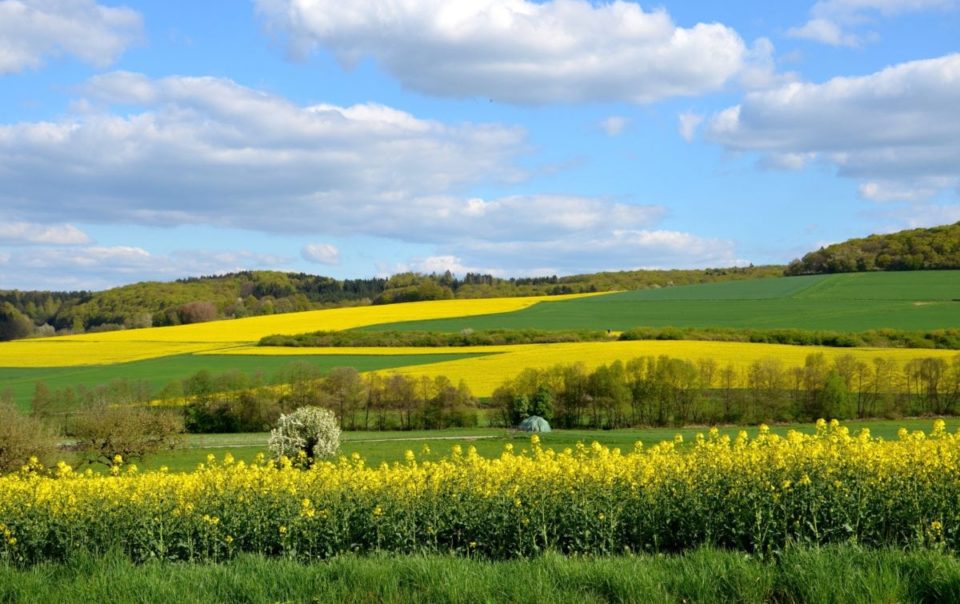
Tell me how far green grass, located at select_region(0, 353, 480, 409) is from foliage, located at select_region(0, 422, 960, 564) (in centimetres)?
4925

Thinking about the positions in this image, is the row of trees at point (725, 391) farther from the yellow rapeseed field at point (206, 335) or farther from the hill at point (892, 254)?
the hill at point (892, 254)

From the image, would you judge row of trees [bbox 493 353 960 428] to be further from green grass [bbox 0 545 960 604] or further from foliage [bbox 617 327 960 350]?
green grass [bbox 0 545 960 604]

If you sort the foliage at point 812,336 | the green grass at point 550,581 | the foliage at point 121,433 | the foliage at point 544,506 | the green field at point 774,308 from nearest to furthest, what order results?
the green grass at point 550,581 < the foliage at point 544,506 < the foliage at point 121,433 < the foliage at point 812,336 < the green field at point 774,308

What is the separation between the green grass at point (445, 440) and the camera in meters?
39.0

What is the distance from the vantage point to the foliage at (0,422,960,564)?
31.3ft

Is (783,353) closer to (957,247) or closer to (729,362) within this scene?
(729,362)

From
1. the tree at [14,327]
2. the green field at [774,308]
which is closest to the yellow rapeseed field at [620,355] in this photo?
the green field at [774,308]

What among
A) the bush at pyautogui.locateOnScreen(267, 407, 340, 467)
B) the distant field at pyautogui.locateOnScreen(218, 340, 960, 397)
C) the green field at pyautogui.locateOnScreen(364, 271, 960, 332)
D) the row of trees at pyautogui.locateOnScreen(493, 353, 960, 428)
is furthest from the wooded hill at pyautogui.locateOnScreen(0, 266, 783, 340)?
the bush at pyautogui.locateOnScreen(267, 407, 340, 467)

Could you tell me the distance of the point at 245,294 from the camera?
14875 centimetres

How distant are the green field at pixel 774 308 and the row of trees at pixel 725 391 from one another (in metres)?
16.8

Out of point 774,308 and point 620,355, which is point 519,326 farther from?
point 774,308

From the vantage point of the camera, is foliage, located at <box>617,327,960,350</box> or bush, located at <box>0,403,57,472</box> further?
foliage, located at <box>617,327,960,350</box>

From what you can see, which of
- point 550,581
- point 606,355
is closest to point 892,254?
point 606,355

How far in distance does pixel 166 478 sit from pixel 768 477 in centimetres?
795
